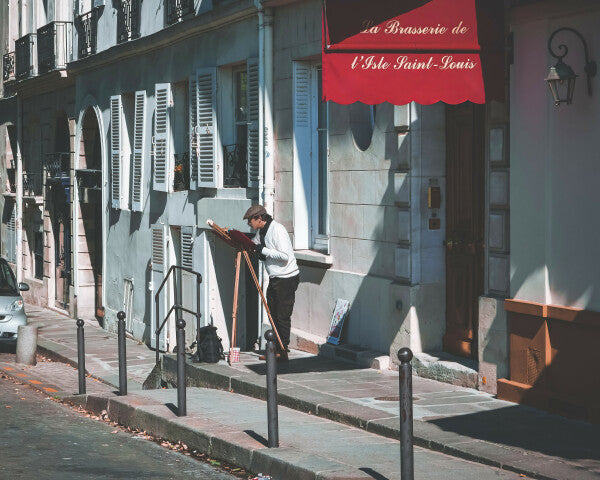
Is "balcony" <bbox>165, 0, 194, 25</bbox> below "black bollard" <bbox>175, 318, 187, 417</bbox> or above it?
above

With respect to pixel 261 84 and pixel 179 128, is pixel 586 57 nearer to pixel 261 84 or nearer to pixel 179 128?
pixel 261 84

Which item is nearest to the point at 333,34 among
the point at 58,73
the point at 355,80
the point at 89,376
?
the point at 355,80

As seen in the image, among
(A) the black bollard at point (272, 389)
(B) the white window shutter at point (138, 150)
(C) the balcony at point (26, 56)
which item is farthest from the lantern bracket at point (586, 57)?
(C) the balcony at point (26, 56)

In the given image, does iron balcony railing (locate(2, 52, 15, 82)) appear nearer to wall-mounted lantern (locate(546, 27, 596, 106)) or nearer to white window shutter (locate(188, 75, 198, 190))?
white window shutter (locate(188, 75, 198, 190))

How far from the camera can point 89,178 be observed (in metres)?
23.1

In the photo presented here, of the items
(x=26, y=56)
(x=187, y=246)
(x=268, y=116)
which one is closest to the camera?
(x=268, y=116)

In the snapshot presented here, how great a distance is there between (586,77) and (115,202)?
13.5m

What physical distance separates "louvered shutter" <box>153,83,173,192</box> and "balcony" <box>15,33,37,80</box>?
8324mm

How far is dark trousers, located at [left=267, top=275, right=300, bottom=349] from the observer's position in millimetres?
12359

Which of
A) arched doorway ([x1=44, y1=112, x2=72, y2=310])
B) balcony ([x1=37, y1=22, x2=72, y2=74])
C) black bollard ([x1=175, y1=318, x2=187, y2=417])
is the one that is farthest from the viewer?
arched doorway ([x1=44, y1=112, x2=72, y2=310])

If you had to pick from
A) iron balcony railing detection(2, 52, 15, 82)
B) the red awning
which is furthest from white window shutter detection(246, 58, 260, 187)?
iron balcony railing detection(2, 52, 15, 82)

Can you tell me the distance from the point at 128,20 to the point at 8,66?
9405mm

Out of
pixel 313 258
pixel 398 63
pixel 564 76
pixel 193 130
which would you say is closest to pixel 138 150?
pixel 193 130

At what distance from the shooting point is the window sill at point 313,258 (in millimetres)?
13086
